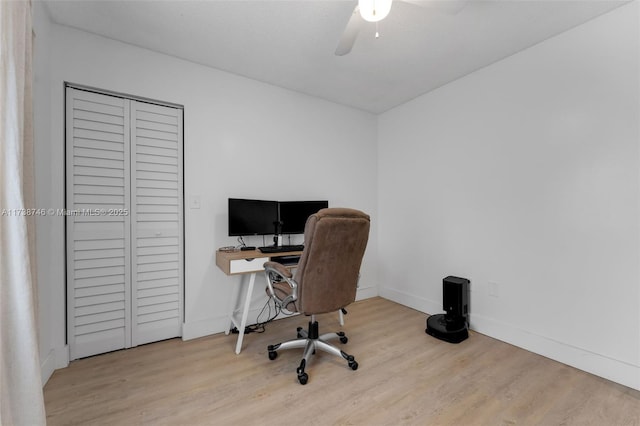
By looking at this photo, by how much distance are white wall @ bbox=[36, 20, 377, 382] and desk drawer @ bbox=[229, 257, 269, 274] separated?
1.74 ft

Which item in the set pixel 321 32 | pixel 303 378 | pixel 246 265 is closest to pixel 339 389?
pixel 303 378

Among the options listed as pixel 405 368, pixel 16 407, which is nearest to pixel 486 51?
pixel 405 368

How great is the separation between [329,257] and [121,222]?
1.79 m

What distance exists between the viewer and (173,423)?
4.91 ft

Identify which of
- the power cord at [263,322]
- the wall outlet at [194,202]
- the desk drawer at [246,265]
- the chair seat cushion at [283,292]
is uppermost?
the wall outlet at [194,202]

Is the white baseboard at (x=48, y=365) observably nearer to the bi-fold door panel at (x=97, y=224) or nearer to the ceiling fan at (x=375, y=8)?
the bi-fold door panel at (x=97, y=224)

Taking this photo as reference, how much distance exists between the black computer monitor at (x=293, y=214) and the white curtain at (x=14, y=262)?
194 centimetres

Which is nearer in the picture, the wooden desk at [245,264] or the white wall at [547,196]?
the white wall at [547,196]

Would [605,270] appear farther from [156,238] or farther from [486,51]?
[156,238]

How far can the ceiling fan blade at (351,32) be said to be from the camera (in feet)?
5.18

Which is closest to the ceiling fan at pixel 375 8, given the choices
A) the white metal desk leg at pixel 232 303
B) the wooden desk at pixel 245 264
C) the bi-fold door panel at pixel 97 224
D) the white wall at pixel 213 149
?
the white wall at pixel 213 149

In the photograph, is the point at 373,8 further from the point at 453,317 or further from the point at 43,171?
the point at 453,317

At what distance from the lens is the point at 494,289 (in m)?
2.55

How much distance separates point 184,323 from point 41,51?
2.28 m
